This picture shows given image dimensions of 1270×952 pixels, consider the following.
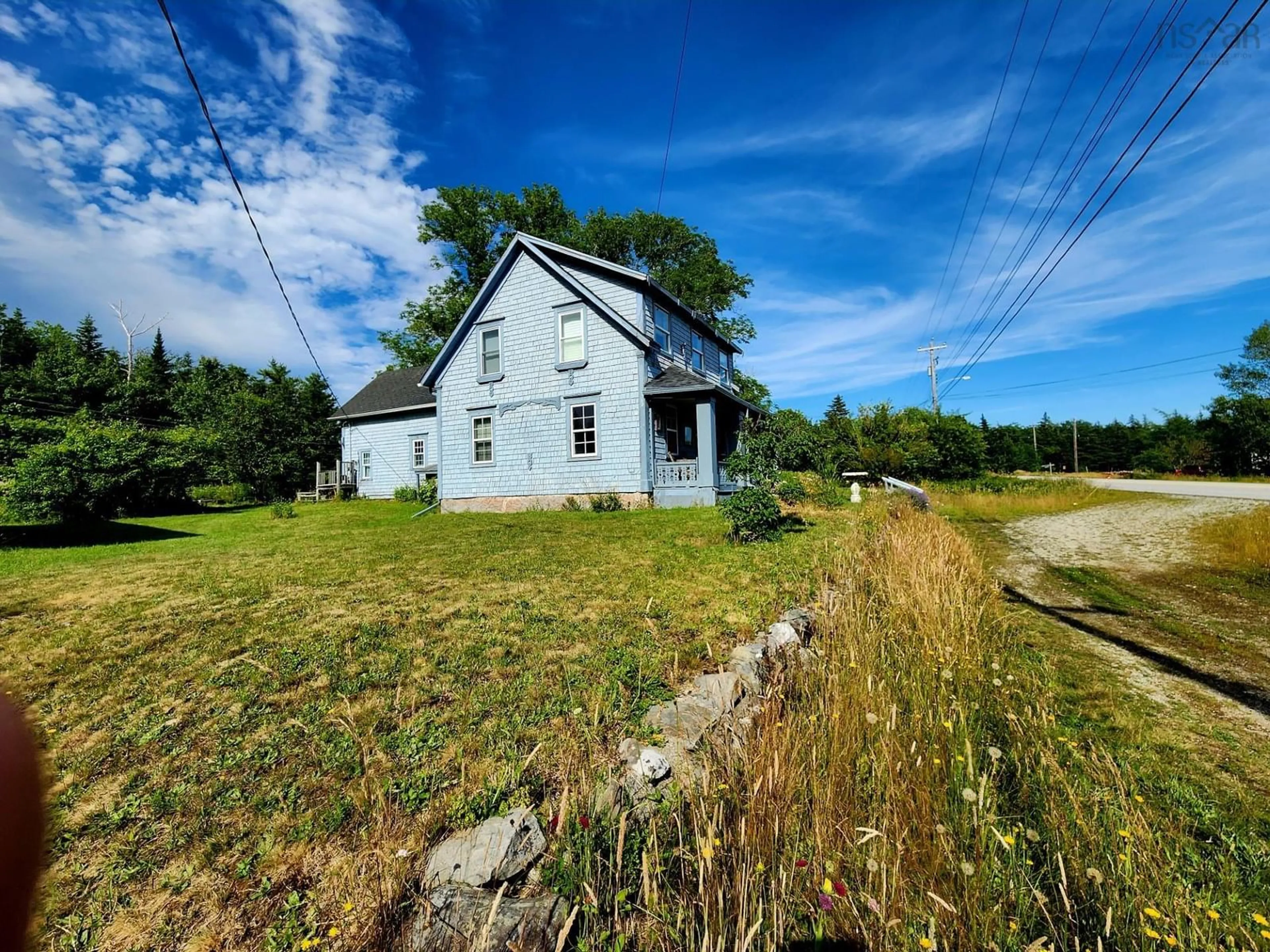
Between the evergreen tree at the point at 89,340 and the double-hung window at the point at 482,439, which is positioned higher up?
the evergreen tree at the point at 89,340

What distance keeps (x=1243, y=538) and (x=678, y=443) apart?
12536 mm

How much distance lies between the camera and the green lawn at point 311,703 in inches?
85.1

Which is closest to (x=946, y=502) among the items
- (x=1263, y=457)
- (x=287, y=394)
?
(x=1263, y=457)

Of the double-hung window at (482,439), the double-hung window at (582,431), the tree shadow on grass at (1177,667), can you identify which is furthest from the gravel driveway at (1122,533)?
the double-hung window at (482,439)

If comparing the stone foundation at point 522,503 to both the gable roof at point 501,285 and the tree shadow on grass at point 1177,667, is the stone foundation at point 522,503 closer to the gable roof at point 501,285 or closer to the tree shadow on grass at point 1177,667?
the gable roof at point 501,285

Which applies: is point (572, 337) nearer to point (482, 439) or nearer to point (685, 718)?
point (482, 439)

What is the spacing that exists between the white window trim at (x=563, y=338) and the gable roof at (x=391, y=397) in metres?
9.31

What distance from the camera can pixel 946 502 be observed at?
20172mm

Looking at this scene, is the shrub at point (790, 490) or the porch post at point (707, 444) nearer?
the shrub at point (790, 490)

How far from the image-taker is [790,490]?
41.0ft

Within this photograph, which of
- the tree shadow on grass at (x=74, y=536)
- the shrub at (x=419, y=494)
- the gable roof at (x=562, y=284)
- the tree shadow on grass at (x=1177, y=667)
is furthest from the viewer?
the shrub at (x=419, y=494)

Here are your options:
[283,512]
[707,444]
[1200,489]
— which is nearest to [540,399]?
[707,444]

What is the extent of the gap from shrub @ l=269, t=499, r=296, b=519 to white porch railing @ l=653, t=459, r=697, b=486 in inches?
500

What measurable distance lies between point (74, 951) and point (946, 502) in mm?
23089
